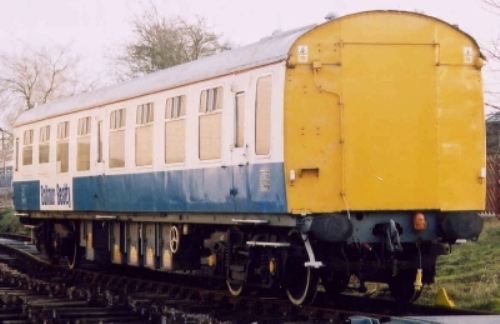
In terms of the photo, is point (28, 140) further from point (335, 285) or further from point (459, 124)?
point (459, 124)

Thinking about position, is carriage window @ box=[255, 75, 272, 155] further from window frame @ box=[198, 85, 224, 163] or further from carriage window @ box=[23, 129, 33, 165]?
carriage window @ box=[23, 129, 33, 165]

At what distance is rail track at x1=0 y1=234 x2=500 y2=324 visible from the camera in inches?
503

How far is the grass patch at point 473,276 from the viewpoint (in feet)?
46.8

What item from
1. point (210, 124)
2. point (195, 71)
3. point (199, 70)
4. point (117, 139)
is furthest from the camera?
point (117, 139)

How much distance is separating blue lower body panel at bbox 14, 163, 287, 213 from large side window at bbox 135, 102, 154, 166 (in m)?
0.26

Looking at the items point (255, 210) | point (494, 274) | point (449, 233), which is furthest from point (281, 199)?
point (494, 274)

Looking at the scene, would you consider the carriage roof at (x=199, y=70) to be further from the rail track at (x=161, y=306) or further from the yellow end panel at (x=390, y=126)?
the rail track at (x=161, y=306)

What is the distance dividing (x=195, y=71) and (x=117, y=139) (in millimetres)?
3227

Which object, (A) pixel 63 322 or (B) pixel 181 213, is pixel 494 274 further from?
(A) pixel 63 322

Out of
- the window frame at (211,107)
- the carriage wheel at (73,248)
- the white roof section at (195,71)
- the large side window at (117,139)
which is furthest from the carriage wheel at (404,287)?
the carriage wheel at (73,248)

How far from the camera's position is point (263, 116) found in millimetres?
13008

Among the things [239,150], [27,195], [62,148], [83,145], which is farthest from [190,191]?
[27,195]

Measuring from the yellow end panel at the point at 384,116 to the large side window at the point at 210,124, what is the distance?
1.89 metres

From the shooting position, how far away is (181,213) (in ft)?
51.0
